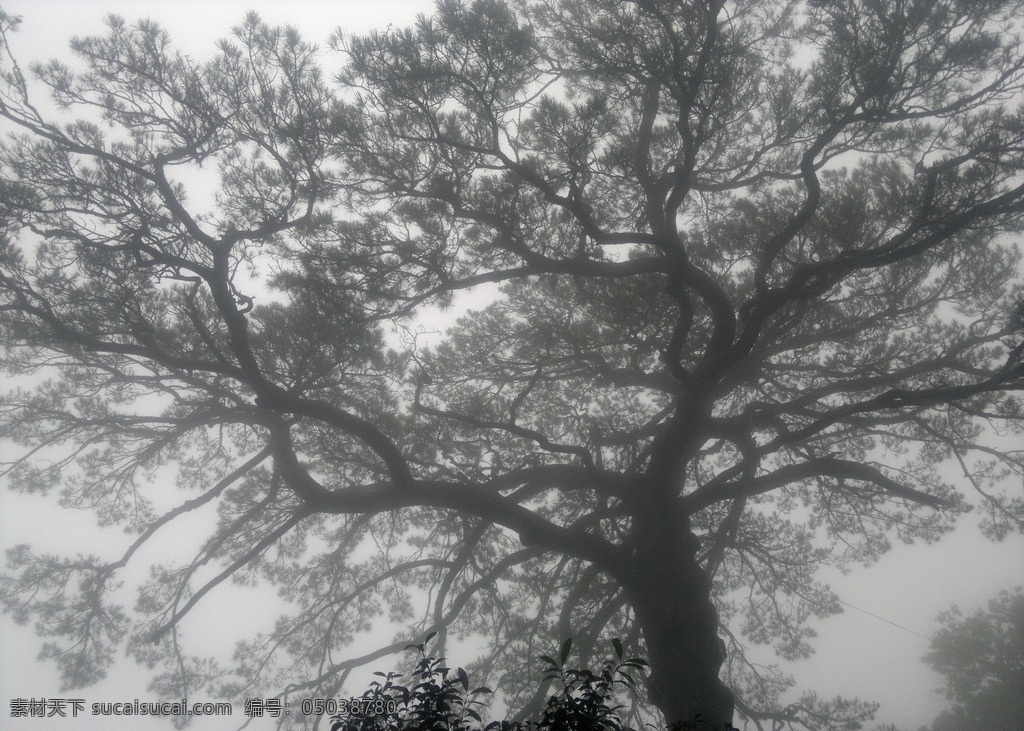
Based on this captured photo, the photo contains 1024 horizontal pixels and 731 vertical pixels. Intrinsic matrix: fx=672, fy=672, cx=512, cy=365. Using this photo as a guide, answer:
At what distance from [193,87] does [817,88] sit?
2.98m

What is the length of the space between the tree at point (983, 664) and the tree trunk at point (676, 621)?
408cm

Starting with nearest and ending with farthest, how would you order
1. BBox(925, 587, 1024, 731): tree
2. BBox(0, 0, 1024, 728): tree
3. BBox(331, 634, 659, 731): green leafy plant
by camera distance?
BBox(331, 634, 659, 731): green leafy plant < BBox(0, 0, 1024, 728): tree < BBox(925, 587, 1024, 731): tree

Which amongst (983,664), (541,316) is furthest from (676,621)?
(983,664)

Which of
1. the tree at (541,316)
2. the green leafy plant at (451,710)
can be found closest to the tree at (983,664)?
the tree at (541,316)

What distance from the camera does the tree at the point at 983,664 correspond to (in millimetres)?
6051

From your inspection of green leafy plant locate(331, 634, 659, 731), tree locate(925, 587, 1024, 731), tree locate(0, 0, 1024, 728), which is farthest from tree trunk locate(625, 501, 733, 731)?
tree locate(925, 587, 1024, 731)

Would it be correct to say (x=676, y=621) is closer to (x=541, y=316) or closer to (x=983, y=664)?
(x=541, y=316)

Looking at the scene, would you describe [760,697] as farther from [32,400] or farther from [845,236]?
[32,400]

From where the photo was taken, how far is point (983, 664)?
6.54 meters

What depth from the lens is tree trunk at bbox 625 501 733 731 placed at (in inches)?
131

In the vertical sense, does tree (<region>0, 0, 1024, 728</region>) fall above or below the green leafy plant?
above

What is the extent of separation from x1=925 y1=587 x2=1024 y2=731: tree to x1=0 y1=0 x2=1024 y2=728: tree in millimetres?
2481

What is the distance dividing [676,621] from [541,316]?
6.65 ft

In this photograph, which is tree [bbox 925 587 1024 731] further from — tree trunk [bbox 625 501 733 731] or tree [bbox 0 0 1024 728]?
tree trunk [bbox 625 501 733 731]
